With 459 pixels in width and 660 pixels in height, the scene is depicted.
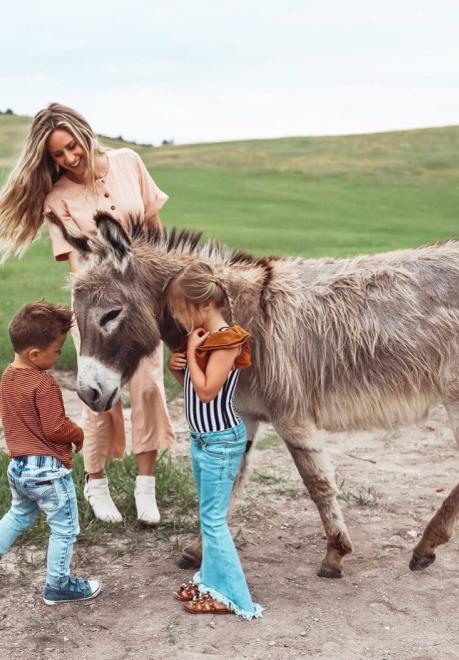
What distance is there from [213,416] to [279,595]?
3.70 feet

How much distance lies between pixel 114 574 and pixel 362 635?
1.50 metres

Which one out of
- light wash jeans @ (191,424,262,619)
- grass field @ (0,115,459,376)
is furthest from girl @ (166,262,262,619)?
grass field @ (0,115,459,376)

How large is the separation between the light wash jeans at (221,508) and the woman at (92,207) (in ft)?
3.78

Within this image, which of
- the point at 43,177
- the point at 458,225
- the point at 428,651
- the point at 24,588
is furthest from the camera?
the point at 458,225

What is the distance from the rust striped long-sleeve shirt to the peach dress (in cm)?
109

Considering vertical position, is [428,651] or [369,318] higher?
[369,318]

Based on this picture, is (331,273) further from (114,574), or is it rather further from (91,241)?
(114,574)

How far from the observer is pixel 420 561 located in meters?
4.79

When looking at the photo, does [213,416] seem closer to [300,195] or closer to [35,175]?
[35,175]

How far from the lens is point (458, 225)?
26.5 m

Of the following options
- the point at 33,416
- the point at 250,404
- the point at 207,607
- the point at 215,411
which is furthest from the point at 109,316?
the point at 207,607

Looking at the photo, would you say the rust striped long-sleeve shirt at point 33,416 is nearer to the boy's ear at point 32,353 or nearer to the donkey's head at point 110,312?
the boy's ear at point 32,353

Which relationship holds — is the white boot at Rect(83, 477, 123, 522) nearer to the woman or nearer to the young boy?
the woman

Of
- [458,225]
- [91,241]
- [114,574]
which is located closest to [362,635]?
[114,574]
